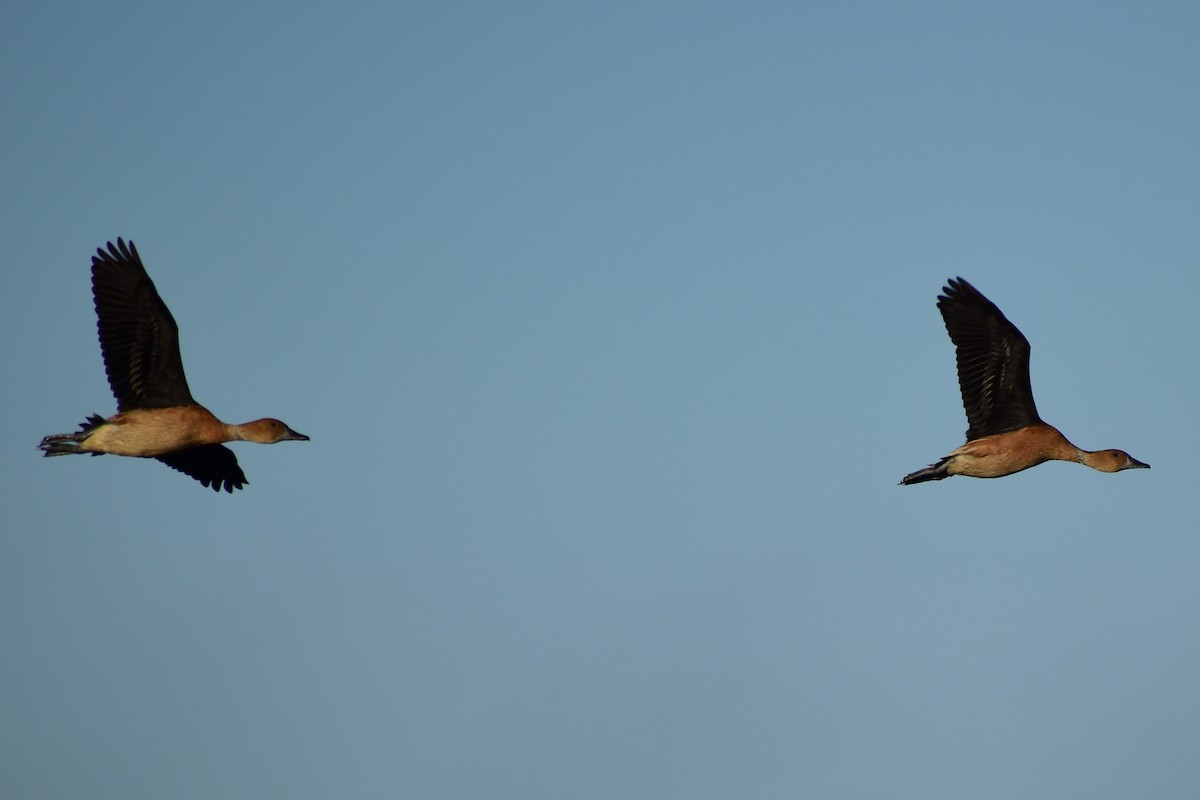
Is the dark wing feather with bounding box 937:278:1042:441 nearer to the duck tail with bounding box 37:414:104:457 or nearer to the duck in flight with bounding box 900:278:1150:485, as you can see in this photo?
the duck in flight with bounding box 900:278:1150:485

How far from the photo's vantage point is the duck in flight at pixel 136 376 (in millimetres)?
23016

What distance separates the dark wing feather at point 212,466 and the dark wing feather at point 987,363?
1127 centimetres

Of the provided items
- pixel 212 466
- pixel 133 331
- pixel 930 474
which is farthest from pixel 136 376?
pixel 930 474

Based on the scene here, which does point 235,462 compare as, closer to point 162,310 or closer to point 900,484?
point 162,310

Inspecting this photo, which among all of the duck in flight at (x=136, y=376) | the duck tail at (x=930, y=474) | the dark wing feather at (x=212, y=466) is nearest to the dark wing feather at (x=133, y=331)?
the duck in flight at (x=136, y=376)

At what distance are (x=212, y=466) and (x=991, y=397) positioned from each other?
12087 mm

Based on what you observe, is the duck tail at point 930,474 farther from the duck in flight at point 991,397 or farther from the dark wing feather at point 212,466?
the dark wing feather at point 212,466

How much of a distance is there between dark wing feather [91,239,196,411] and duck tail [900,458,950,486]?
1059 cm

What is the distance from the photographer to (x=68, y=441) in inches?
920

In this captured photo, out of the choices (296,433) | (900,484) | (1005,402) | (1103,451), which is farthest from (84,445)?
(1103,451)

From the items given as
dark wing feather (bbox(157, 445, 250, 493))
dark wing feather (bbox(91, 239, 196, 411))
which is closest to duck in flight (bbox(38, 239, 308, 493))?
dark wing feather (bbox(91, 239, 196, 411))

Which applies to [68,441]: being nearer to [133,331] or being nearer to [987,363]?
[133,331]

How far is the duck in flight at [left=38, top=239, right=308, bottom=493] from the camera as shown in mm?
23016

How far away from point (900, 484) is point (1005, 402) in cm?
199
